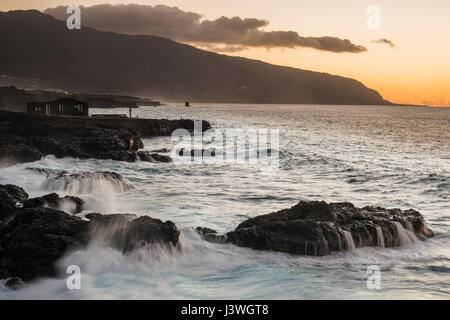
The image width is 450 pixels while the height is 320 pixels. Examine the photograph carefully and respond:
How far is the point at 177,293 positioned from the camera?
14.1 meters

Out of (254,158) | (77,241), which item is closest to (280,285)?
(77,241)

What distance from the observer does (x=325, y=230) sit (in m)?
17.6

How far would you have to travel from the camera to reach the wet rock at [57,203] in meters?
20.4

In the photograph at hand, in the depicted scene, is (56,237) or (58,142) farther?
(58,142)

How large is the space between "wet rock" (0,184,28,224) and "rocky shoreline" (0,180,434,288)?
4cm

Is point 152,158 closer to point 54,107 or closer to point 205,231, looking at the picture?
point 205,231

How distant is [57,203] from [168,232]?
276 inches

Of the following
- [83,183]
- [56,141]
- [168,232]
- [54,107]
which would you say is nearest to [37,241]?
[168,232]

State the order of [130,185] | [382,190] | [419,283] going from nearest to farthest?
1. [419,283]
2. [130,185]
3. [382,190]

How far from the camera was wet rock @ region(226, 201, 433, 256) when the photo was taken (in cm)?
1736

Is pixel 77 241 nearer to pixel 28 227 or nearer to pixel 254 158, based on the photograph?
pixel 28 227

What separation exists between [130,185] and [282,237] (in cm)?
1483
